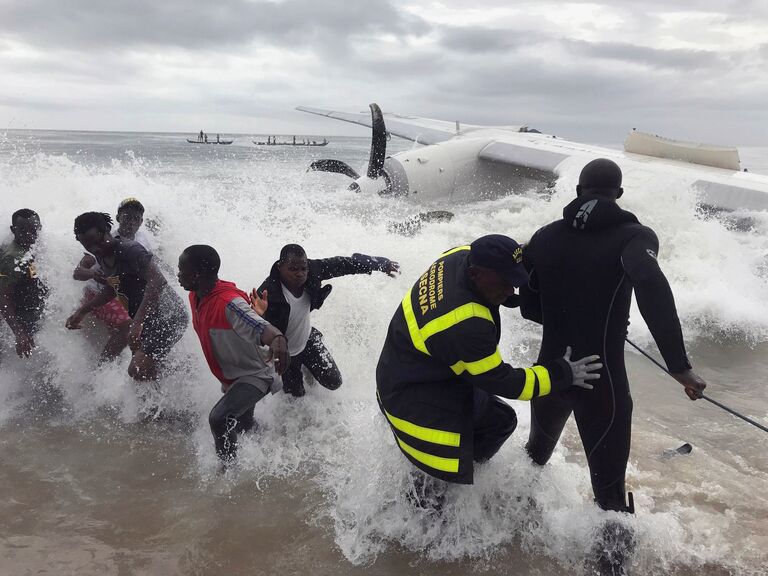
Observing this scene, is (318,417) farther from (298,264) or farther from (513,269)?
(513,269)

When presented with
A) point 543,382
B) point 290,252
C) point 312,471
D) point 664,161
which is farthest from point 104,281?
point 664,161

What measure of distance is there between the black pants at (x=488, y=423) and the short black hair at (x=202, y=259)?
173 centimetres

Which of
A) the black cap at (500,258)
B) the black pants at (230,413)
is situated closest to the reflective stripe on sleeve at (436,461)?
the black cap at (500,258)

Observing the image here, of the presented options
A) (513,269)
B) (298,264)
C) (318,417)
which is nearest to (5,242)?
(298,264)

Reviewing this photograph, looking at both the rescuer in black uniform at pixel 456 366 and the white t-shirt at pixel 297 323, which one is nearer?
the rescuer in black uniform at pixel 456 366

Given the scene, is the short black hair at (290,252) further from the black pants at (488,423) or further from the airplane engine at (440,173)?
the airplane engine at (440,173)

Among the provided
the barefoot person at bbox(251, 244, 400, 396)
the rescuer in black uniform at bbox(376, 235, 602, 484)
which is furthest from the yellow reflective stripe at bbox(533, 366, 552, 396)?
the barefoot person at bbox(251, 244, 400, 396)

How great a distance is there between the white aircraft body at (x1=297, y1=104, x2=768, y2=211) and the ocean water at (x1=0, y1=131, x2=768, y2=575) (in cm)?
447

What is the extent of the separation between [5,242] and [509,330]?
5.23 m

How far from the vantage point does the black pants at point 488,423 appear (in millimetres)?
2809

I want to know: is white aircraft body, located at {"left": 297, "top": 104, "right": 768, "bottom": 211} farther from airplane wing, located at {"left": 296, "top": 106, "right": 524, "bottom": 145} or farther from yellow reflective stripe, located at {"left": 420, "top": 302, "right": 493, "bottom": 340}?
yellow reflective stripe, located at {"left": 420, "top": 302, "right": 493, "bottom": 340}

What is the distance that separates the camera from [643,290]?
2.38 m

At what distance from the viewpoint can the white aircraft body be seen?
10.5 m

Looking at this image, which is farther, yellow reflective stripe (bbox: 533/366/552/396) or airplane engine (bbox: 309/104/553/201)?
airplane engine (bbox: 309/104/553/201)
